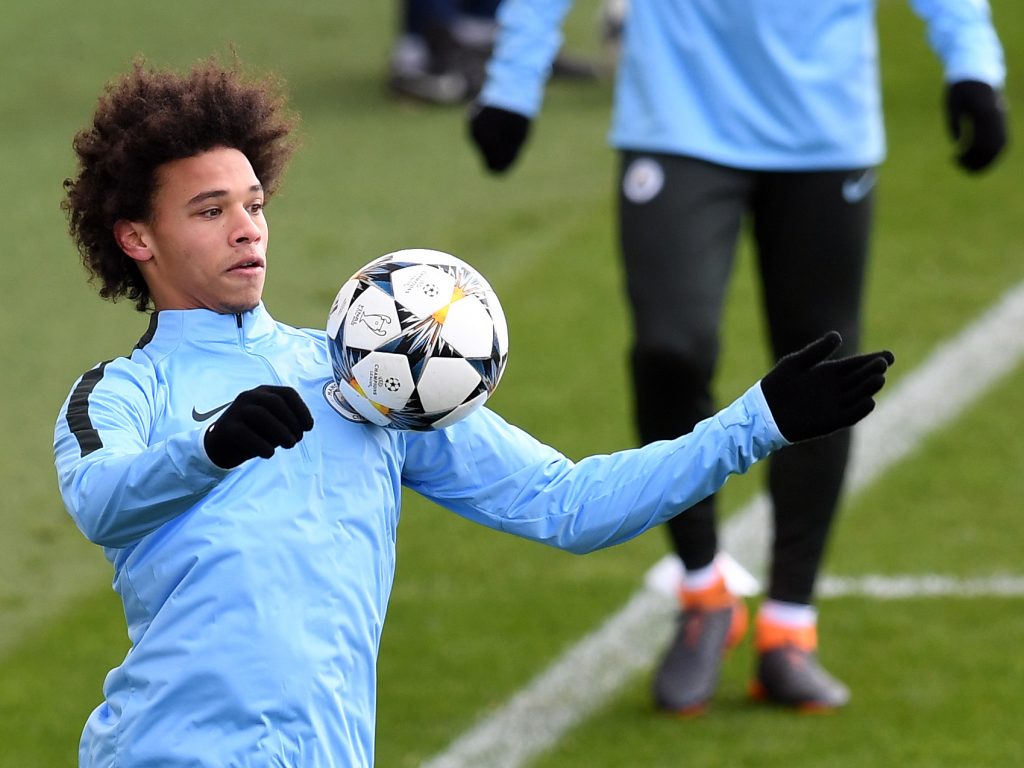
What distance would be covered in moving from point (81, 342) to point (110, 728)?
4793 mm

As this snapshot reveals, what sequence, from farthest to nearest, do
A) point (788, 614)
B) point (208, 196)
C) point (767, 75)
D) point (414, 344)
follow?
1. point (788, 614)
2. point (767, 75)
3. point (208, 196)
4. point (414, 344)

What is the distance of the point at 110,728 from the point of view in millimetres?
2832

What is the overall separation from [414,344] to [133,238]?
0.50 metres

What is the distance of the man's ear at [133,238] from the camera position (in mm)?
2947

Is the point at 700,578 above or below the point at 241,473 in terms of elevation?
below

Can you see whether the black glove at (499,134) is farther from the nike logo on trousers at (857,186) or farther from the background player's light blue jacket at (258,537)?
the background player's light blue jacket at (258,537)

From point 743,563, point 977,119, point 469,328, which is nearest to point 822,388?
point 469,328

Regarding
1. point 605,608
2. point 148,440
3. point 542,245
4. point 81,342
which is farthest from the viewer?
point 542,245

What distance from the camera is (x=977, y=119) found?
4586 mm

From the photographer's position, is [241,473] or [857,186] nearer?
[241,473]

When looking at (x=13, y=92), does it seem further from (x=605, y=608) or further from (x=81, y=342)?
(x=605, y=608)

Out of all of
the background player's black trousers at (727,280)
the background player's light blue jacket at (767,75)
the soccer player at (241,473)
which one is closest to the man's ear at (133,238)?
the soccer player at (241,473)

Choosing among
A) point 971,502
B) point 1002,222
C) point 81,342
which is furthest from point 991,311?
point 81,342

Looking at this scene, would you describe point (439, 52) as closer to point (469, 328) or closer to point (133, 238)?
point (133, 238)
